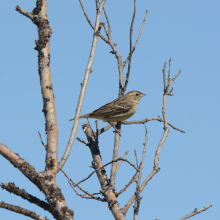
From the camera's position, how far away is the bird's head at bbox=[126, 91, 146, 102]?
33.9 feet

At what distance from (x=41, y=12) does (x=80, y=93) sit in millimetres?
1289

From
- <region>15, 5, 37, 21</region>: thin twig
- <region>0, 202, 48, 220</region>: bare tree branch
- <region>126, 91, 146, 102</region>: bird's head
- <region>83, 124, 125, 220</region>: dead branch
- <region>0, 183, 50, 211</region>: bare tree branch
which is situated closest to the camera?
<region>0, 202, 48, 220</region>: bare tree branch

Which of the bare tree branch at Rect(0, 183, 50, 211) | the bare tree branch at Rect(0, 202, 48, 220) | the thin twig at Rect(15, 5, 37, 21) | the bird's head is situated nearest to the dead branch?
A: the bare tree branch at Rect(0, 183, 50, 211)

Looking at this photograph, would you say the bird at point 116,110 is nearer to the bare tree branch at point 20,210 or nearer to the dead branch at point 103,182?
the dead branch at point 103,182

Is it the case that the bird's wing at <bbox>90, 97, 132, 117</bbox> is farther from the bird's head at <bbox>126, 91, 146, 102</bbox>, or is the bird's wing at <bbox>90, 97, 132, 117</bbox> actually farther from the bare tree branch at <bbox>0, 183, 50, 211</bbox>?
the bare tree branch at <bbox>0, 183, 50, 211</bbox>

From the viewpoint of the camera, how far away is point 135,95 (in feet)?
34.7

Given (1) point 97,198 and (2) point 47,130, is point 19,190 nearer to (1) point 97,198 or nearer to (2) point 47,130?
(2) point 47,130

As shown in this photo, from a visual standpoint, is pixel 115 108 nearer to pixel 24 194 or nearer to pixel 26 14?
pixel 26 14

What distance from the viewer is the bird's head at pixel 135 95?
33.9 ft

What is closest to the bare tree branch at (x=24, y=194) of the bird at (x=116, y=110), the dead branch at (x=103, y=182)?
the dead branch at (x=103, y=182)

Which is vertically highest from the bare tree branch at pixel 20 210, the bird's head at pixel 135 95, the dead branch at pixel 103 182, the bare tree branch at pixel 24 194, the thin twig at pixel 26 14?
the bird's head at pixel 135 95

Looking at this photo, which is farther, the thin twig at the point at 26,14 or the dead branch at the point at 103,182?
the dead branch at the point at 103,182

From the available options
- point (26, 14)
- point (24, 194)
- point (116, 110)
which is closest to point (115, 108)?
point (116, 110)

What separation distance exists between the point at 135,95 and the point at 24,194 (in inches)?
304
